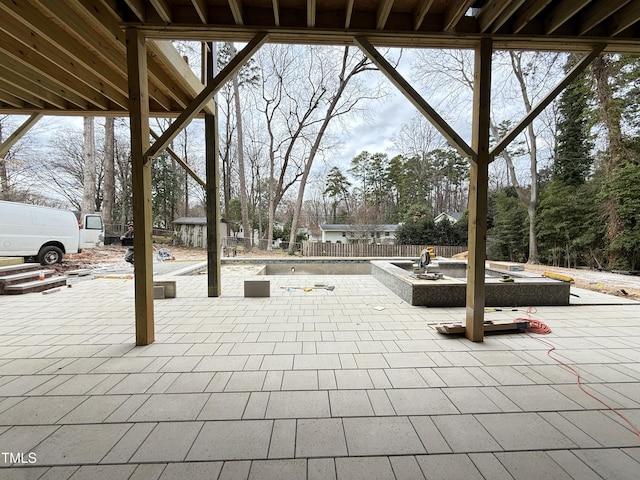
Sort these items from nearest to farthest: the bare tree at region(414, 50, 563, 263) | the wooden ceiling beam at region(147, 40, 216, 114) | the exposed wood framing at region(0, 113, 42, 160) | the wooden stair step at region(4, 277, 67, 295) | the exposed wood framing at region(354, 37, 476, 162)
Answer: the exposed wood framing at region(354, 37, 476, 162), the wooden ceiling beam at region(147, 40, 216, 114), the exposed wood framing at region(0, 113, 42, 160), the wooden stair step at region(4, 277, 67, 295), the bare tree at region(414, 50, 563, 263)

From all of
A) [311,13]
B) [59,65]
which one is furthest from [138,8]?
[311,13]

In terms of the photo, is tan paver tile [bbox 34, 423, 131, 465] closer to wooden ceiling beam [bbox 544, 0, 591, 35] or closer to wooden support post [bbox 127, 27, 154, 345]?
wooden support post [bbox 127, 27, 154, 345]

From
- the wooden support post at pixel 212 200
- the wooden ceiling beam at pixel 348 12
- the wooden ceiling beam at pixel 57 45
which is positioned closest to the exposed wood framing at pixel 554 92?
the wooden ceiling beam at pixel 348 12

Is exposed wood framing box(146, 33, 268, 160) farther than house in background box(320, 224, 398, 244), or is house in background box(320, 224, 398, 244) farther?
house in background box(320, 224, 398, 244)

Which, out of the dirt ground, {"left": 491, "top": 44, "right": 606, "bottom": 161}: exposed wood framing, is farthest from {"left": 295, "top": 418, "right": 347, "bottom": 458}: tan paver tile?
the dirt ground

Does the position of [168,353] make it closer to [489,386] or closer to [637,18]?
[489,386]

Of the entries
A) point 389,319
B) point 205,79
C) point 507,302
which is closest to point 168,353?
point 389,319

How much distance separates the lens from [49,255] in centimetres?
778

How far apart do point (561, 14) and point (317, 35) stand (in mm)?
2210

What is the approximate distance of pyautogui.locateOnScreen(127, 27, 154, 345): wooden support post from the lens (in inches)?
103

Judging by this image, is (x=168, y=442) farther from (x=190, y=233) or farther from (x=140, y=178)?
(x=190, y=233)

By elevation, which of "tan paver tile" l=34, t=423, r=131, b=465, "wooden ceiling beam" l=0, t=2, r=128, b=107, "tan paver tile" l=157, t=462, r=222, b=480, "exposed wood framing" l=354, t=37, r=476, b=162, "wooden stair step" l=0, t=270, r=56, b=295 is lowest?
"tan paver tile" l=34, t=423, r=131, b=465

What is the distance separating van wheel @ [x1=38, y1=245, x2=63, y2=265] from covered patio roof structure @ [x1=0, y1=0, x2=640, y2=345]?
646 centimetres

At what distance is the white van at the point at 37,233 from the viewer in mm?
6703
